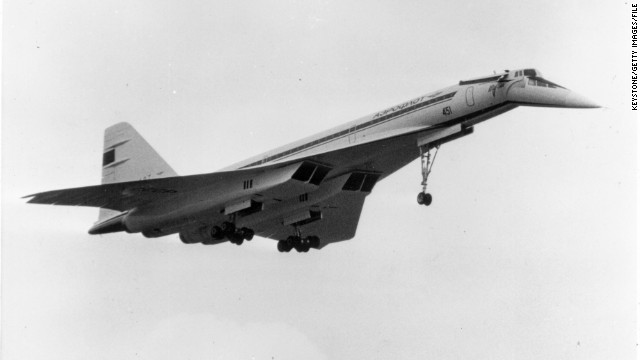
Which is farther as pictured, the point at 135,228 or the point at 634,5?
the point at 135,228

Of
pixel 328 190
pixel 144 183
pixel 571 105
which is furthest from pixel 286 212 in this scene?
pixel 571 105

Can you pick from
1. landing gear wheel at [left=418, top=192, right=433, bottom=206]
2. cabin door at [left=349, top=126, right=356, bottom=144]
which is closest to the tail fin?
cabin door at [left=349, top=126, right=356, bottom=144]

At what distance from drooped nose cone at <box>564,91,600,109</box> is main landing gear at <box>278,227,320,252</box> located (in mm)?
8721

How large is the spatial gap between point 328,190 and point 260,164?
170 centimetres

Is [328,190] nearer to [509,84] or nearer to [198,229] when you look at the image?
[198,229]

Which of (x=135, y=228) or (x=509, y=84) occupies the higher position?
(x=509, y=84)

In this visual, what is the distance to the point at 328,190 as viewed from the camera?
24.3 metres

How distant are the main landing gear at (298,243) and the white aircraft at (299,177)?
0.08ft

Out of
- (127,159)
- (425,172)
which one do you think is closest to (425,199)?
(425,172)

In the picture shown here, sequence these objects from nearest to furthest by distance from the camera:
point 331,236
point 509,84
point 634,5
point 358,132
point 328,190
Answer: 1. point 634,5
2. point 509,84
3. point 358,132
4. point 328,190
5. point 331,236

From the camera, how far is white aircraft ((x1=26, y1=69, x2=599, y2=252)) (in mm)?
21234

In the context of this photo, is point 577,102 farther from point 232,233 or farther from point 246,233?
point 232,233

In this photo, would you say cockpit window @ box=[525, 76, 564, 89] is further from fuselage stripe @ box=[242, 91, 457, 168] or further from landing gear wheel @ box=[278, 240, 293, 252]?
landing gear wheel @ box=[278, 240, 293, 252]

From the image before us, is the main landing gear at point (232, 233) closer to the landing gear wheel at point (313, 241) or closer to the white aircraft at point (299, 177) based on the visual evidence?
the white aircraft at point (299, 177)
